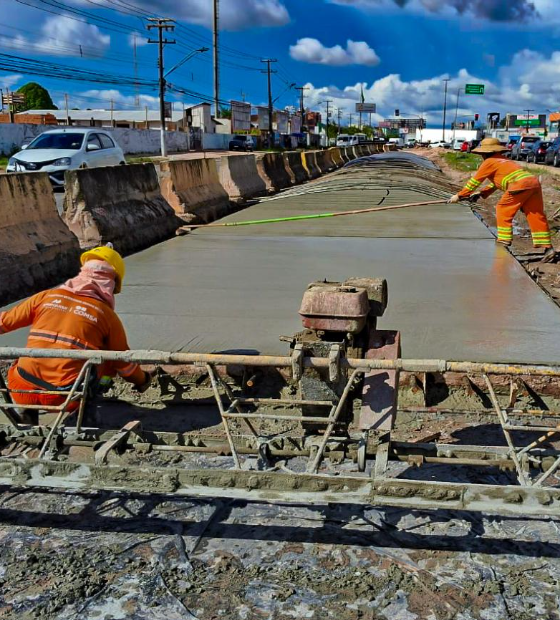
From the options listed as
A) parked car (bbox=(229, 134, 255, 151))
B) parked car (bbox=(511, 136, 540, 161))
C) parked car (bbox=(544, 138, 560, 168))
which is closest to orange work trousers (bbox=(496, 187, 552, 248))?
parked car (bbox=(544, 138, 560, 168))

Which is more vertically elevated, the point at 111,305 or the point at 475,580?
the point at 111,305

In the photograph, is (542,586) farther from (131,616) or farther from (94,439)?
(94,439)

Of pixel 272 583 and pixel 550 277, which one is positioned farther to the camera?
pixel 550 277

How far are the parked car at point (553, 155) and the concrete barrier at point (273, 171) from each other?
21.0 meters

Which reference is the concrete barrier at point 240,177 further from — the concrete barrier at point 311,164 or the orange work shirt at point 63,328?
the orange work shirt at point 63,328

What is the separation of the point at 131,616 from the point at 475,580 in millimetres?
1331

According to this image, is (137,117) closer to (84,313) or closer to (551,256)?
(551,256)

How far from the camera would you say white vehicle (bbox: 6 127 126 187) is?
14.8m

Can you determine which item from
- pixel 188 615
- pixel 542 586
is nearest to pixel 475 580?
pixel 542 586

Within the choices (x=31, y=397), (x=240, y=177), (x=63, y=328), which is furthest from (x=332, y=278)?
(x=240, y=177)

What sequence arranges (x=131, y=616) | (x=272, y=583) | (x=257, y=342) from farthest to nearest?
1. (x=257, y=342)
2. (x=272, y=583)
3. (x=131, y=616)

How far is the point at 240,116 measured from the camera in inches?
3642

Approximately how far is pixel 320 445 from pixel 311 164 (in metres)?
24.3

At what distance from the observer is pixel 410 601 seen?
A: 256cm
